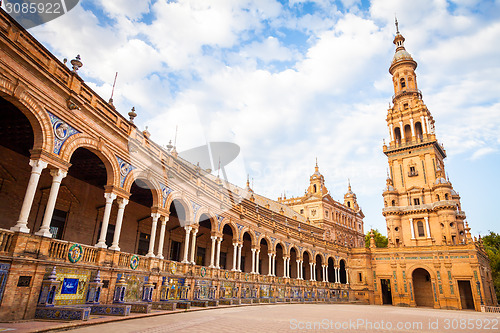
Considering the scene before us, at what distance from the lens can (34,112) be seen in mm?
9711

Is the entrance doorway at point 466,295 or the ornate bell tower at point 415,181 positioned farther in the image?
the ornate bell tower at point 415,181

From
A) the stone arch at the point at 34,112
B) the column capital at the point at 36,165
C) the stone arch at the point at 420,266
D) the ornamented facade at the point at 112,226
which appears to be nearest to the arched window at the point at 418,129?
the ornamented facade at the point at 112,226

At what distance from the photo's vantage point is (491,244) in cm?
5738

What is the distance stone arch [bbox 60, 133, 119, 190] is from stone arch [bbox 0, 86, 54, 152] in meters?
0.67

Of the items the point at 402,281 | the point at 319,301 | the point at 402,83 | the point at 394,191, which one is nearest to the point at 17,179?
the point at 319,301

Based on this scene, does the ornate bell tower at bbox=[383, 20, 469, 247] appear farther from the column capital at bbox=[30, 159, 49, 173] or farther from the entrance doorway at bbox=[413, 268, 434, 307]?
the column capital at bbox=[30, 159, 49, 173]

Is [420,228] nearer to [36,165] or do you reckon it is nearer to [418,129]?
[418,129]

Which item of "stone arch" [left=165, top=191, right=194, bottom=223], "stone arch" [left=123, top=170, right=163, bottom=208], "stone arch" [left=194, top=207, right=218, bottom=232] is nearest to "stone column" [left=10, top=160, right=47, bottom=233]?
"stone arch" [left=123, top=170, right=163, bottom=208]

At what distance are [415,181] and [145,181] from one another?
136 feet

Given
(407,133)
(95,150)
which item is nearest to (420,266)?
(407,133)

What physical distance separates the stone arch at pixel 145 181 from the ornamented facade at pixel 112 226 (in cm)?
8

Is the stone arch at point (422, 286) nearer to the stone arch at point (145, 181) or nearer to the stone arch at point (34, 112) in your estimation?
the stone arch at point (145, 181)

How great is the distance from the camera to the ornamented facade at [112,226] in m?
9.30

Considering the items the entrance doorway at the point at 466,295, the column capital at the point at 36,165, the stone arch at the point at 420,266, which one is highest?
the column capital at the point at 36,165
